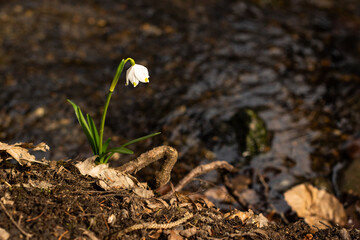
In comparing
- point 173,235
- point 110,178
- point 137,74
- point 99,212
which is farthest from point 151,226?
point 137,74

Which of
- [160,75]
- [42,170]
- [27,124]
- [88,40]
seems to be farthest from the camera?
[88,40]

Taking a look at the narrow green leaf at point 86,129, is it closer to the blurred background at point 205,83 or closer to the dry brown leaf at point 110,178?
the dry brown leaf at point 110,178

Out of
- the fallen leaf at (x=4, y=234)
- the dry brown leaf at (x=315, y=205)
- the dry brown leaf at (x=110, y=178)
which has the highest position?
the fallen leaf at (x=4, y=234)

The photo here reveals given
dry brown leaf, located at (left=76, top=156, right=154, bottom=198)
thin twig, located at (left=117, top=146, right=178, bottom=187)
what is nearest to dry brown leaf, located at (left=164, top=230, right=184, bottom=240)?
dry brown leaf, located at (left=76, top=156, right=154, bottom=198)

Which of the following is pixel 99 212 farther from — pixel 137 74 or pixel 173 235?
pixel 137 74

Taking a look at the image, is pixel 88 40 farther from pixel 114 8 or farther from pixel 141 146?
pixel 141 146

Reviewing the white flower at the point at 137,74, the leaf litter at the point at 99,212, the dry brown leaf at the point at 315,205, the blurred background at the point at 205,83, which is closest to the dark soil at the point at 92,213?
the leaf litter at the point at 99,212

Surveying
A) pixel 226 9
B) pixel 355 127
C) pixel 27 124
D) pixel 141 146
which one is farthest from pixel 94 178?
pixel 226 9
